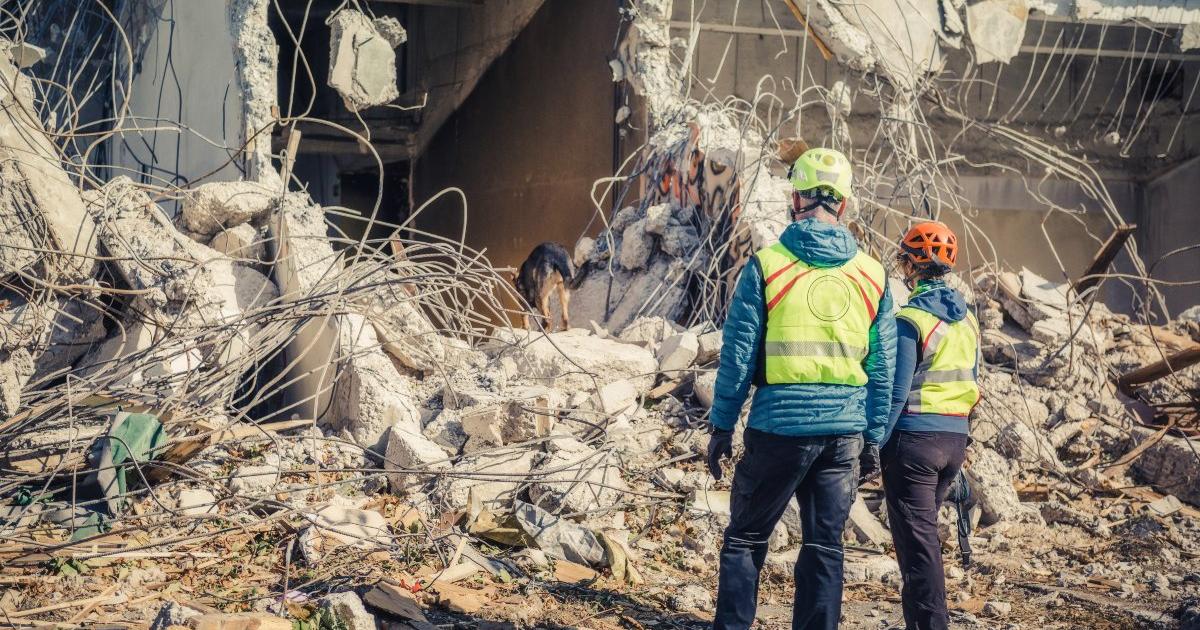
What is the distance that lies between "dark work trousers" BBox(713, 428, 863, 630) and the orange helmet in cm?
94

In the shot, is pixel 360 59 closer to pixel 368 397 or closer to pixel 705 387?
pixel 368 397

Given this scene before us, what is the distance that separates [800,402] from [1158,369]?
16.0 ft

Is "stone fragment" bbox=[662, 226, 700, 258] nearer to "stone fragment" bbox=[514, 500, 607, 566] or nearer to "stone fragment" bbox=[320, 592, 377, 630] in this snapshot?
"stone fragment" bbox=[514, 500, 607, 566]

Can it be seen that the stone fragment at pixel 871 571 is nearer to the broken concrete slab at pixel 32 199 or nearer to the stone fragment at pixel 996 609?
the stone fragment at pixel 996 609

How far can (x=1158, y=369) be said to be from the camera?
7270 mm

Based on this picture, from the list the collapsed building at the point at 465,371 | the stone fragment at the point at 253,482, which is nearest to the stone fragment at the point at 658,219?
the collapsed building at the point at 465,371

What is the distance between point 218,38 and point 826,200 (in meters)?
6.71

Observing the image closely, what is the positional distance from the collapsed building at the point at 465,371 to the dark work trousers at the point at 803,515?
85 cm

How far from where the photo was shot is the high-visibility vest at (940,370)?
4.05 m

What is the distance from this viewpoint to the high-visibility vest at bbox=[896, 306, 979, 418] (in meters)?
4.05

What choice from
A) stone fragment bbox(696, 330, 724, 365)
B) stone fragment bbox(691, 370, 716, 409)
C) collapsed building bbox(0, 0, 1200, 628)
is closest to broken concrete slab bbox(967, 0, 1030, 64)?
collapsed building bbox(0, 0, 1200, 628)

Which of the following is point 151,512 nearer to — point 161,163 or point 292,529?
point 292,529

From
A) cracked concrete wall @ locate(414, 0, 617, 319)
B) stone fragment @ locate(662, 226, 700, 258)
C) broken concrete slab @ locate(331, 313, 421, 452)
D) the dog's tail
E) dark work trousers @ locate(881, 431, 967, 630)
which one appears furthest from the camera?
cracked concrete wall @ locate(414, 0, 617, 319)

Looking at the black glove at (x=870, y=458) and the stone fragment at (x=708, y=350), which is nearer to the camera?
the black glove at (x=870, y=458)
